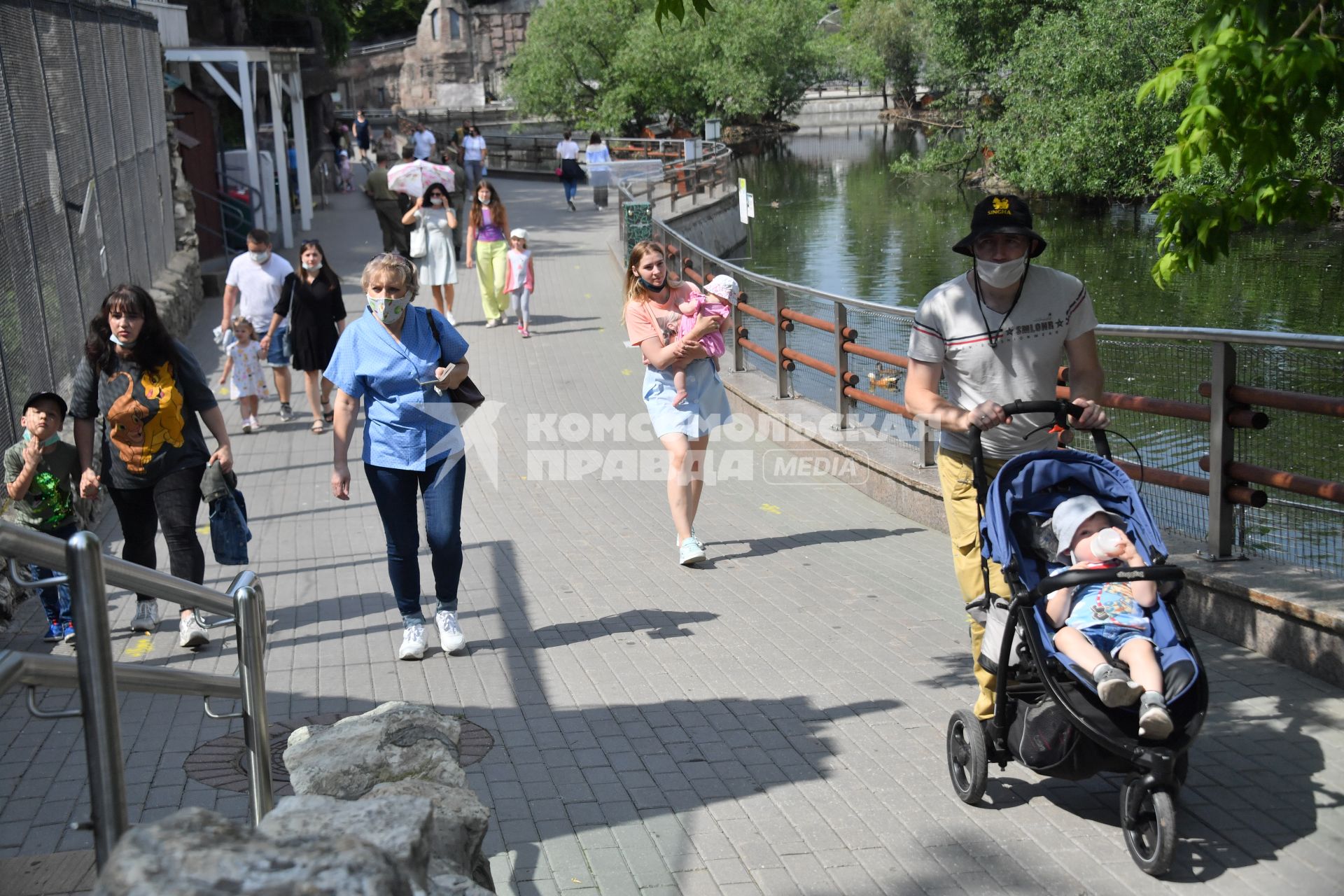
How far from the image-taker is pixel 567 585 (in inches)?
321

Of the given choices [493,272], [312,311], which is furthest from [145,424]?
[493,272]

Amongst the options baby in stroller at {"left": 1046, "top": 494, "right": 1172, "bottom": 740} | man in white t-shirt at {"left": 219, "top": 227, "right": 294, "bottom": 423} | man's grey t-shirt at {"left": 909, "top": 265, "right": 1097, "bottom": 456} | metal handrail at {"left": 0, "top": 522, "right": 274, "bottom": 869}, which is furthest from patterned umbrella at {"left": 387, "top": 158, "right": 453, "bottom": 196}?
metal handrail at {"left": 0, "top": 522, "right": 274, "bottom": 869}

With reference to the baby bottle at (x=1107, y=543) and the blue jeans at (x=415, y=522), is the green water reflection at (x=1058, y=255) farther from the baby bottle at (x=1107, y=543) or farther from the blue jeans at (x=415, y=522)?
the baby bottle at (x=1107, y=543)

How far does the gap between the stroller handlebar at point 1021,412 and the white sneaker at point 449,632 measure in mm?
2898

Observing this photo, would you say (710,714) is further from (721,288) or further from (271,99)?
(271,99)

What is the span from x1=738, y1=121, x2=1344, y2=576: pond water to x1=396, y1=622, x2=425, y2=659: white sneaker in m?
3.39

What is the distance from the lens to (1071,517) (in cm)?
468

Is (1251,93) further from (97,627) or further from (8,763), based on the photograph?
(8,763)

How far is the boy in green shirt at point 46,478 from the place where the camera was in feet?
22.9

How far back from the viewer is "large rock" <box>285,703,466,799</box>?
4492mm

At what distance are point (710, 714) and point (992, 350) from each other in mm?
1965

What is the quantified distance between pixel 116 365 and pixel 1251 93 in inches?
207

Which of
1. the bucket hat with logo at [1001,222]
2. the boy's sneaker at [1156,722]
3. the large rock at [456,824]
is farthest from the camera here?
the bucket hat with logo at [1001,222]

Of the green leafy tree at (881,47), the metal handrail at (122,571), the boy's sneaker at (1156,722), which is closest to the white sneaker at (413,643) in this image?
the metal handrail at (122,571)
